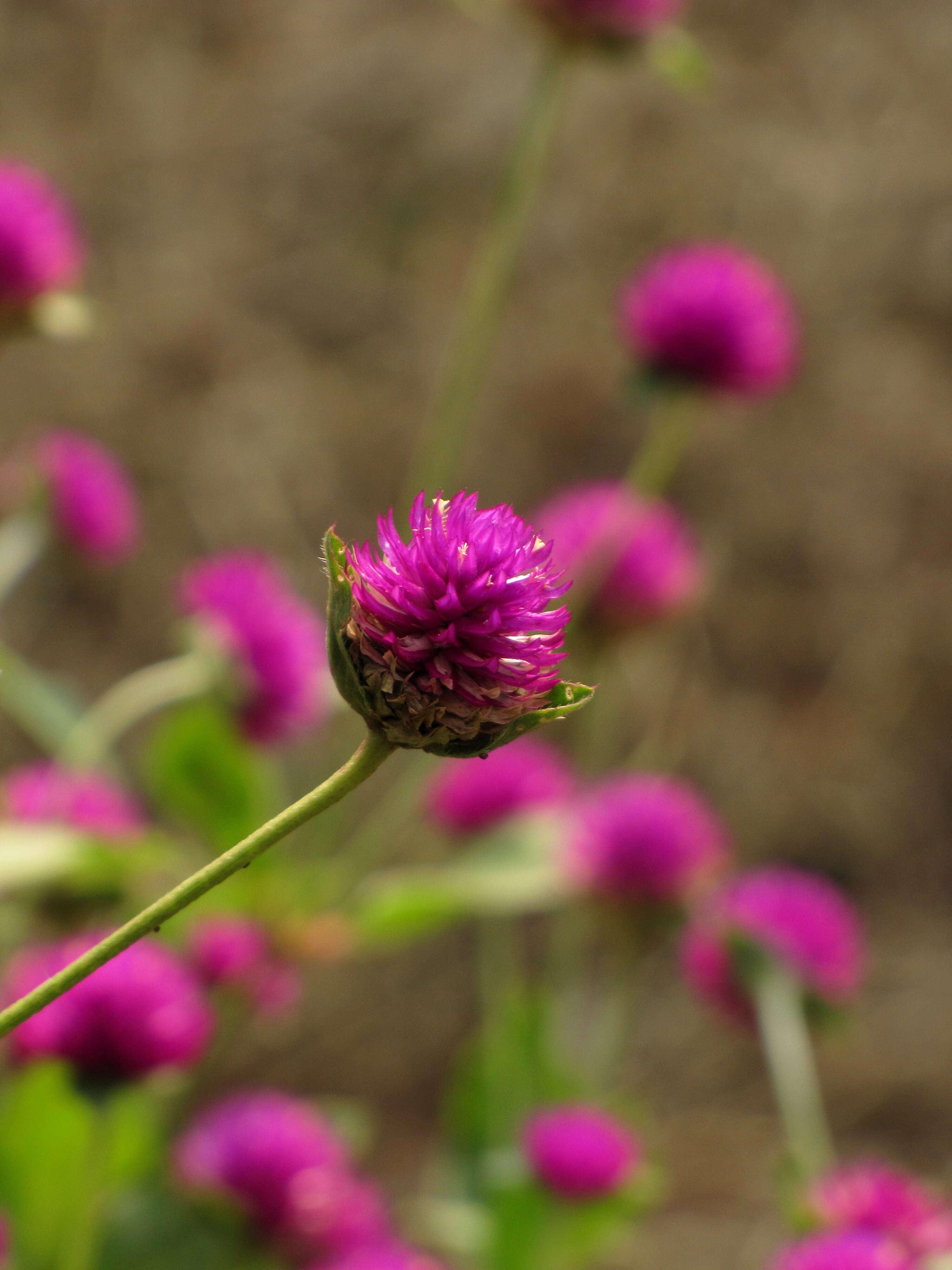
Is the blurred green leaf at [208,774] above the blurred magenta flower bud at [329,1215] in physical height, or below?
above

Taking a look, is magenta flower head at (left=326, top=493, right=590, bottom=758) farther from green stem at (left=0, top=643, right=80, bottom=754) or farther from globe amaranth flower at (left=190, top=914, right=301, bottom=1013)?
green stem at (left=0, top=643, right=80, bottom=754)

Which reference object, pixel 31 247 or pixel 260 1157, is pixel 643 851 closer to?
pixel 260 1157

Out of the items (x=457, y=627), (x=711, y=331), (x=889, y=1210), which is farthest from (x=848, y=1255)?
(x=711, y=331)

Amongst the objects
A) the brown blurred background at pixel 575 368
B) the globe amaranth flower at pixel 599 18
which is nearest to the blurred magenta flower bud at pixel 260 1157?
the globe amaranth flower at pixel 599 18

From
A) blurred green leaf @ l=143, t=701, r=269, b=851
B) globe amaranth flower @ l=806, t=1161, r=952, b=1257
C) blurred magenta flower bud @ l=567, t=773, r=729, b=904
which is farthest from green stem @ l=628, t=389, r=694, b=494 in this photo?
globe amaranth flower @ l=806, t=1161, r=952, b=1257

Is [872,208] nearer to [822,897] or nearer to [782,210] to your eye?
[782,210]

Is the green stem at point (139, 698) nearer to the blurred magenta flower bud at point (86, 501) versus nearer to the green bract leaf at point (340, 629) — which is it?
the blurred magenta flower bud at point (86, 501)
